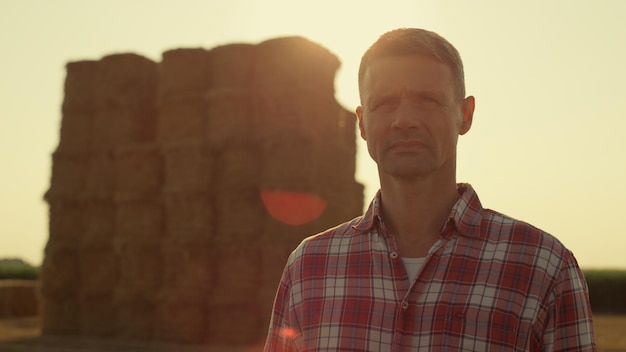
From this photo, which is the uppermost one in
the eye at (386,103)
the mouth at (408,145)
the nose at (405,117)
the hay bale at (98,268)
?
the eye at (386,103)

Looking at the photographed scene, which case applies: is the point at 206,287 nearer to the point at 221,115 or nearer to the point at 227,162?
the point at 227,162

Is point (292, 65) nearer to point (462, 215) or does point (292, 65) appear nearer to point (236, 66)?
point (236, 66)

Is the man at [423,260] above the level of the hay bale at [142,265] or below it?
above

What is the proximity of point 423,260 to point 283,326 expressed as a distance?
0.44 meters

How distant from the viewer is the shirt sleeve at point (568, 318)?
156 centimetres

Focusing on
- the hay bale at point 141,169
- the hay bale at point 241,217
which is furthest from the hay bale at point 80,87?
the hay bale at point 241,217

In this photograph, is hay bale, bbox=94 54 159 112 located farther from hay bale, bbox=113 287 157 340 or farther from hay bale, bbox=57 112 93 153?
hay bale, bbox=113 287 157 340

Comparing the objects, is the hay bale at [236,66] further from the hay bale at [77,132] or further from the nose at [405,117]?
the nose at [405,117]

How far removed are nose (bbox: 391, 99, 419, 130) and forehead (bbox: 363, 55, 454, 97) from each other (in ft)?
0.14

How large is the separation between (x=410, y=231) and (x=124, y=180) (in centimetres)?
943

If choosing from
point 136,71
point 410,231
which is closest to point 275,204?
point 136,71

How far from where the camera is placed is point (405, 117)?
1.71 metres

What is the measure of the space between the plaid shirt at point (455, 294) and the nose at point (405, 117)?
224 millimetres

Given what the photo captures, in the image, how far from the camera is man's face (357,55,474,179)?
170 cm
